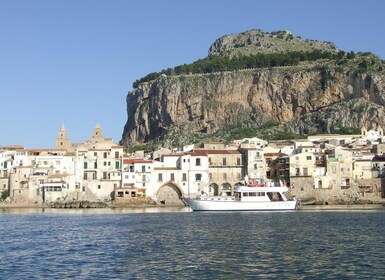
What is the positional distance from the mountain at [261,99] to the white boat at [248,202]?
182 ft

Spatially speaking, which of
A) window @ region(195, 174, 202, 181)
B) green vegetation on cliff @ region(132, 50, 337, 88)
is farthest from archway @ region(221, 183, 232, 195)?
green vegetation on cliff @ region(132, 50, 337, 88)

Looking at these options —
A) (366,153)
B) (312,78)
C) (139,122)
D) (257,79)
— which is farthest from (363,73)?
(139,122)

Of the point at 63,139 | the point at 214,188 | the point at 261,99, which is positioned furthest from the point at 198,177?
the point at 261,99

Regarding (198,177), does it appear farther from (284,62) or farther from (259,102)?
(284,62)

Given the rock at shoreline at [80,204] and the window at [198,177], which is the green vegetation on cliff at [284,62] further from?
the rock at shoreline at [80,204]

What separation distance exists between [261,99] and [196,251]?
403ft

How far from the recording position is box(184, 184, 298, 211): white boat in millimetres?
78625

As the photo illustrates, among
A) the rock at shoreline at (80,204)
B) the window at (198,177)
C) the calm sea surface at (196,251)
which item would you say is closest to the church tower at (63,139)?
the rock at shoreline at (80,204)

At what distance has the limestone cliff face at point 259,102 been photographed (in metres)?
139

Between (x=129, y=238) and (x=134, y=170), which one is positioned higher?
(x=134, y=170)

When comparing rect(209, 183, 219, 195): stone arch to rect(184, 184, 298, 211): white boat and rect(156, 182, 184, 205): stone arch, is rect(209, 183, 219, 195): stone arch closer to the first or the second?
rect(156, 182, 184, 205): stone arch

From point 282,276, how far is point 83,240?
60.2 ft

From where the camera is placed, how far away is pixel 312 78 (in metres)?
151

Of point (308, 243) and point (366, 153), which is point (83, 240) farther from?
point (366, 153)
